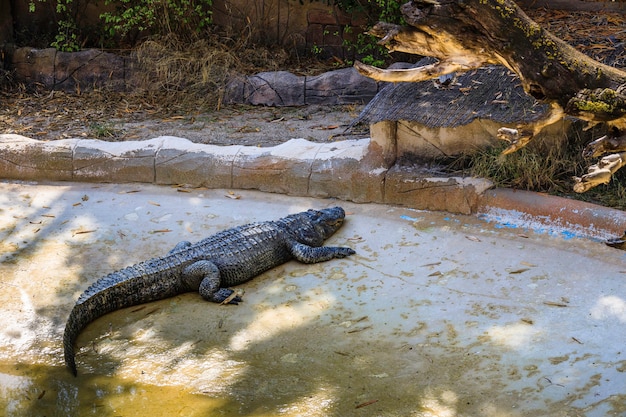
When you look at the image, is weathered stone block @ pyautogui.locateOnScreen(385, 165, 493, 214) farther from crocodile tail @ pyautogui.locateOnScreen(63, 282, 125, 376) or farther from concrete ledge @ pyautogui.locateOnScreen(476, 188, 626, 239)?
crocodile tail @ pyautogui.locateOnScreen(63, 282, 125, 376)

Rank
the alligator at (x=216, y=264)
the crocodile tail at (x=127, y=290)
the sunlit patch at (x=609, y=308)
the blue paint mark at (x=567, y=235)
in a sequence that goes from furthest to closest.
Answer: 1. the blue paint mark at (x=567, y=235)
2. the alligator at (x=216, y=264)
3. the crocodile tail at (x=127, y=290)
4. the sunlit patch at (x=609, y=308)

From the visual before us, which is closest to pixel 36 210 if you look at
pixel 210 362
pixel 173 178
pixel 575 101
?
pixel 173 178

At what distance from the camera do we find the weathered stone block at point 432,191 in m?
6.21

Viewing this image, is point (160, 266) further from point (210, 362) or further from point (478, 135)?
point (478, 135)

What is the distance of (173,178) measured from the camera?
7.21 m

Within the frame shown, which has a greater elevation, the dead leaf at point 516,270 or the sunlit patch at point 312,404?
the dead leaf at point 516,270

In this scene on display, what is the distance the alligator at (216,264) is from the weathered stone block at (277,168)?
2.29ft

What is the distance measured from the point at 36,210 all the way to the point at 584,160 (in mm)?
4600

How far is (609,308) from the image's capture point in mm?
4668

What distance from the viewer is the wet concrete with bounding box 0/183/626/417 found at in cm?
412

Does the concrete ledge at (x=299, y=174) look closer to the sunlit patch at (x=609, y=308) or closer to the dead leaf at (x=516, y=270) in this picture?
the dead leaf at (x=516, y=270)

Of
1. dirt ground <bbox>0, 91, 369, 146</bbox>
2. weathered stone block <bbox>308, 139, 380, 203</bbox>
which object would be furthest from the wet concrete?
dirt ground <bbox>0, 91, 369, 146</bbox>

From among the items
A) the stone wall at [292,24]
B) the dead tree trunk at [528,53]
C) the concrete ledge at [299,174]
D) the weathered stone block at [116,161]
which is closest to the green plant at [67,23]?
the stone wall at [292,24]

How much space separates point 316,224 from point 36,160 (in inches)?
119
